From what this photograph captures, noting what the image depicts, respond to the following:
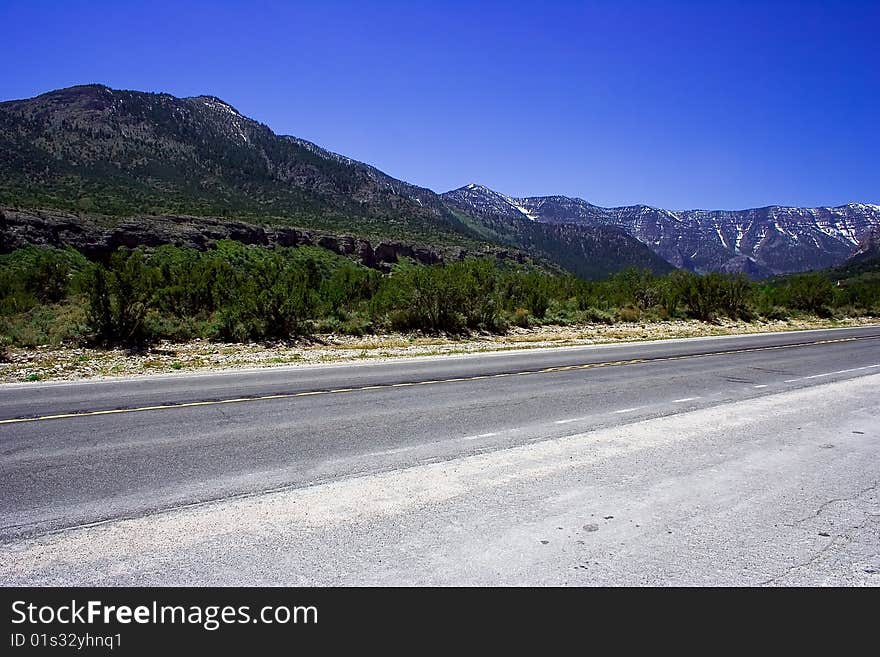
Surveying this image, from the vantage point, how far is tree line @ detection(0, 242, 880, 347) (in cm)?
1712

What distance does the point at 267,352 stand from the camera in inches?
680

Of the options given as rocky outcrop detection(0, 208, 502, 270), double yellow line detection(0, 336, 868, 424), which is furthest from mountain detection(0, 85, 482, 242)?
double yellow line detection(0, 336, 868, 424)

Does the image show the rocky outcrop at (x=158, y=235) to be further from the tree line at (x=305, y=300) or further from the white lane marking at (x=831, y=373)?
the white lane marking at (x=831, y=373)

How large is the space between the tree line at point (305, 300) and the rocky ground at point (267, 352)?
0.85 metres

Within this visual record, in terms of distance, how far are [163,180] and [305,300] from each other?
73.5 meters

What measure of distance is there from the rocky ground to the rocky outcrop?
23783 millimetres

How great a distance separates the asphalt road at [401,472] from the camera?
3826 mm

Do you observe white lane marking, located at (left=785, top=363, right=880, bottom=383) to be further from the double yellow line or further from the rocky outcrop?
the rocky outcrop

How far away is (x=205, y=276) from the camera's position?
70.0 ft

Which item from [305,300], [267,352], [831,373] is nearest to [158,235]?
[305,300]

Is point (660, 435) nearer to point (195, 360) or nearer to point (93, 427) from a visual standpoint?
point (93, 427)

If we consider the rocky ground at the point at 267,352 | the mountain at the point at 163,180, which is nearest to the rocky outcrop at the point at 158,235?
the mountain at the point at 163,180

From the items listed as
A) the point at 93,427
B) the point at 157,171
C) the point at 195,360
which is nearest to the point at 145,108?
the point at 157,171

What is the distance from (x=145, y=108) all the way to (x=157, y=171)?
1342 inches
